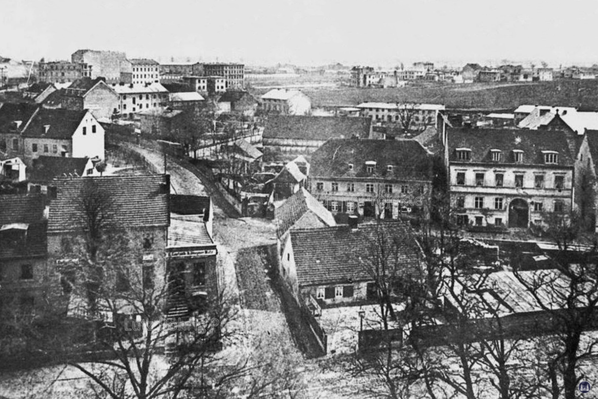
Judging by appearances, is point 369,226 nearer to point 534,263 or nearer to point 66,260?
point 534,263

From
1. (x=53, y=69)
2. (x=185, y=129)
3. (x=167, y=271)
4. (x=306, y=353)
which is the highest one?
(x=53, y=69)

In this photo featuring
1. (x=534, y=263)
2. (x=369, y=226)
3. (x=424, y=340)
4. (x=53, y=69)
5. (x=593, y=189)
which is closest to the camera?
(x=424, y=340)

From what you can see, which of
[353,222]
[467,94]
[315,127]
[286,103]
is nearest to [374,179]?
[353,222]

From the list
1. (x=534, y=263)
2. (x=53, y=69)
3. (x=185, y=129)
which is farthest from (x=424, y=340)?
(x=53, y=69)

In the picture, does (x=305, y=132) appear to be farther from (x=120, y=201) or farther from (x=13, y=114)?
(x=120, y=201)

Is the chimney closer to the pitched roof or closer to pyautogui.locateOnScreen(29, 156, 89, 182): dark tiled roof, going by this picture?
the pitched roof

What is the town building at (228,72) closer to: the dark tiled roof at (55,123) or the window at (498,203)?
the dark tiled roof at (55,123)

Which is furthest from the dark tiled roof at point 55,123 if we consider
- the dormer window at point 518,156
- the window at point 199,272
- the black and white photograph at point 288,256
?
the dormer window at point 518,156
